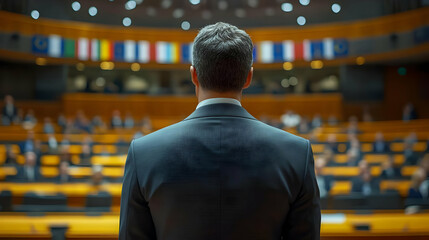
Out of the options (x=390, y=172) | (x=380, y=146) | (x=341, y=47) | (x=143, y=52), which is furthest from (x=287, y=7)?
(x=390, y=172)

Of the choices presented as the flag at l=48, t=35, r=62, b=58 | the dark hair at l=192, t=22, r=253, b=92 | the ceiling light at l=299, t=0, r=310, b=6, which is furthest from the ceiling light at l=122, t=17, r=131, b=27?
the dark hair at l=192, t=22, r=253, b=92

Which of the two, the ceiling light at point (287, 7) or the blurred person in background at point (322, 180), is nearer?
the blurred person in background at point (322, 180)

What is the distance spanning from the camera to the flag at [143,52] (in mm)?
16531

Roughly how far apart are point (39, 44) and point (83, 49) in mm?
1593

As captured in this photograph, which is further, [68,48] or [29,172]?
[68,48]

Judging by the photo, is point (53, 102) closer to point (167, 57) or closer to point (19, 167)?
point (167, 57)

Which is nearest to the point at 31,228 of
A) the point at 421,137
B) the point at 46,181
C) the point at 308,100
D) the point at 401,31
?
the point at 46,181

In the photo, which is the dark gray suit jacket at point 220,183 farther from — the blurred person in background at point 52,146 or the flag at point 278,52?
the flag at point 278,52

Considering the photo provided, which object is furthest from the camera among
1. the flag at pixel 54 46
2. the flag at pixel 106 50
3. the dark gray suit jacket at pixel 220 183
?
the flag at pixel 106 50

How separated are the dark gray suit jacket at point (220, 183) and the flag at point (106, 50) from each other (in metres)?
16.0

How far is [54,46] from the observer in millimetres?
15594

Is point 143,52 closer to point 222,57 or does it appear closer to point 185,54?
point 185,54

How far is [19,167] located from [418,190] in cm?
692

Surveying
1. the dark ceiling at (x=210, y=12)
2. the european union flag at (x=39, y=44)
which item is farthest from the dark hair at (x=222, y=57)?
the dark ceiling at (x=210, y=12)
